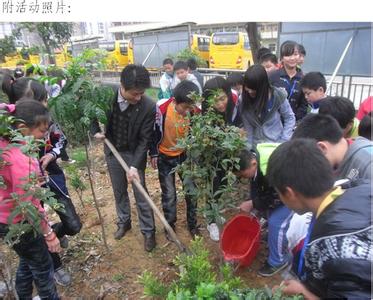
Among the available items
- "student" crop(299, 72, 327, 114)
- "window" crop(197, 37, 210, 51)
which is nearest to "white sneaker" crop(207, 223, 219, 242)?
"student" crop(299, 72, 327, 114)

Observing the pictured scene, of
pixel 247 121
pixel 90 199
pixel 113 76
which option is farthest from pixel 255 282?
pixel 113 76

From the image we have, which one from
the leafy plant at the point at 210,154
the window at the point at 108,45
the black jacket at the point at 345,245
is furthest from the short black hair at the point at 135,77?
the window at the point at 108,45

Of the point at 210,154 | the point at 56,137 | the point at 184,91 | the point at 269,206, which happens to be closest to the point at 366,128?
the point at 269,206

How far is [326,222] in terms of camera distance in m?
1.26

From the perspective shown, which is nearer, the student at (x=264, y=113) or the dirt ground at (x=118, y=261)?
the dirt ground at (x=118, y=261)

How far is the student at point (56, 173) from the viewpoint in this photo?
295 cm

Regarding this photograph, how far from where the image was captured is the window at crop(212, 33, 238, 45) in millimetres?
17531

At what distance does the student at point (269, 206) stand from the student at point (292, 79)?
62.8 inches

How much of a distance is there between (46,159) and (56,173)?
0.73 ft

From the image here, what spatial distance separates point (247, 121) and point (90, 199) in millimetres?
2623

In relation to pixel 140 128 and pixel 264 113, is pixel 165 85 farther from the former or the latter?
pixel 264 113

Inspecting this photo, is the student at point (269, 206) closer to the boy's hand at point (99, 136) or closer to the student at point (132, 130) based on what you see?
the student at point (132, 130)

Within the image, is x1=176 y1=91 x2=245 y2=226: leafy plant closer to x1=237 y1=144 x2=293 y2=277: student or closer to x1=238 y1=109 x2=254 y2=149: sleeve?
x1=237 y1=144 x2=293 y2=277: student

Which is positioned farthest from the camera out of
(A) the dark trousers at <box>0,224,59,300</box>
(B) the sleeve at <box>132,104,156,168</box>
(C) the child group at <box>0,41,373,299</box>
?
(B) the sleeve at <box>132,104,156,168</box>
